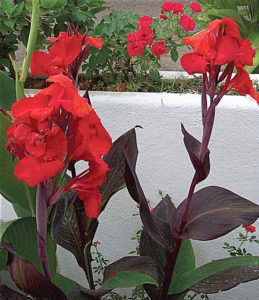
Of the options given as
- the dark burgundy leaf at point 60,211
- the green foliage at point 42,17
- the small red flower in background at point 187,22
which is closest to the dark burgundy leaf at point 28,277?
the dark burgundy leaf at point 60,211

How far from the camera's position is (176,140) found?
3.60ft

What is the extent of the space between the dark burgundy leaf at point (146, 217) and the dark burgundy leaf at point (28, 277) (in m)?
0.23

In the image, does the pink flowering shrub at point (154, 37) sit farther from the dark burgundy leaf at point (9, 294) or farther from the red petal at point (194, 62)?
the dark burgundy leaf at point (9, 294)

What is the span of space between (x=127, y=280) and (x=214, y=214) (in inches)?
9.8

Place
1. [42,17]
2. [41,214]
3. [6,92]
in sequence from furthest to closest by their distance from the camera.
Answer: [42,17]
[6,92]
[41,214]

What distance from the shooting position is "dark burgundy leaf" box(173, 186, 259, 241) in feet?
2.62

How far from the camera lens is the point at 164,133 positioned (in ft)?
3.59

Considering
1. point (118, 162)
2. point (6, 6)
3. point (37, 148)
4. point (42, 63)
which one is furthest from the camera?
point (6, 6)

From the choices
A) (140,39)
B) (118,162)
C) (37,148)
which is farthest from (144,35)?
(37,148)

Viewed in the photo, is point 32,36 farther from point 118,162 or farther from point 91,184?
point 118,162

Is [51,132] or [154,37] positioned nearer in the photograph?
[51,132]

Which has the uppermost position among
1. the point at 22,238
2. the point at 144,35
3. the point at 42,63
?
the point at 144,35

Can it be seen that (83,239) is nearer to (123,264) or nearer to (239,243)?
(123,264)

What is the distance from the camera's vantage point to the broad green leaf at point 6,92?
0.78 m
